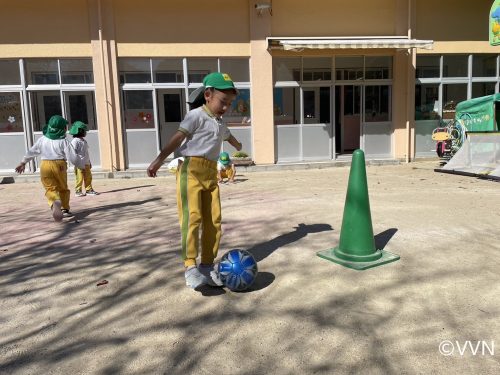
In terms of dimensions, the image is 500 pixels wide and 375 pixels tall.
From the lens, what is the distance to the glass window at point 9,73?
11.9 metres

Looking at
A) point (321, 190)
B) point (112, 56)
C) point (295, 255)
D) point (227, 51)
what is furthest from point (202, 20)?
point (295, 255)

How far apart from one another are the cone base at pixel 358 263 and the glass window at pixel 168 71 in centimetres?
918

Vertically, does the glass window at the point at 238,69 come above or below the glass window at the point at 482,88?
above

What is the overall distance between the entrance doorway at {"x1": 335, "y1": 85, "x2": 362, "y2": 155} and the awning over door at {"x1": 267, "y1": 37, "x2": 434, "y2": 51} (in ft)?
5.24

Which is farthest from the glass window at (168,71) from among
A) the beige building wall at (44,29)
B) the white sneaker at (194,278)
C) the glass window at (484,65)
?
the white sneaker at (194,278)

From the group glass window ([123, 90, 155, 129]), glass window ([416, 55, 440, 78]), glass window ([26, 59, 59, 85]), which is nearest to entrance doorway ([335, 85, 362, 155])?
glass window ([416, 55, 440, 78])

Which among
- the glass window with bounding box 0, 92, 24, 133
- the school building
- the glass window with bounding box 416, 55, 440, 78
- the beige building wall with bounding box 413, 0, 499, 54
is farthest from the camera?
the glass window with bounding box 416, 55, 440, 78

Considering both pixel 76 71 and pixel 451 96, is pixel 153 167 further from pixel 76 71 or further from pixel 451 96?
pixel 451 96

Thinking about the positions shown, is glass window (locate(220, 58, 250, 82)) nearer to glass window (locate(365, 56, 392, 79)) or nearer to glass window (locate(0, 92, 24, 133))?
glass window (locate(365, 56, 392, 79))

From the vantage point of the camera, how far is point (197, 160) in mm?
3615

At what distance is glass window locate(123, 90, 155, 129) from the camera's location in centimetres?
1234

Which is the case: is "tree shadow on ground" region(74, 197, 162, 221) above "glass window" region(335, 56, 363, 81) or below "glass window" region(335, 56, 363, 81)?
below

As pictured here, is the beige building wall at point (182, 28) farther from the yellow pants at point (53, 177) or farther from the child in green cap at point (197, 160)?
the child in green cap at point (197, 160)

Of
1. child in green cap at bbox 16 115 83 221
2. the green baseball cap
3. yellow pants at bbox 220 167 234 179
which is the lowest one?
yellow pants at bbox 220 167 234 179
